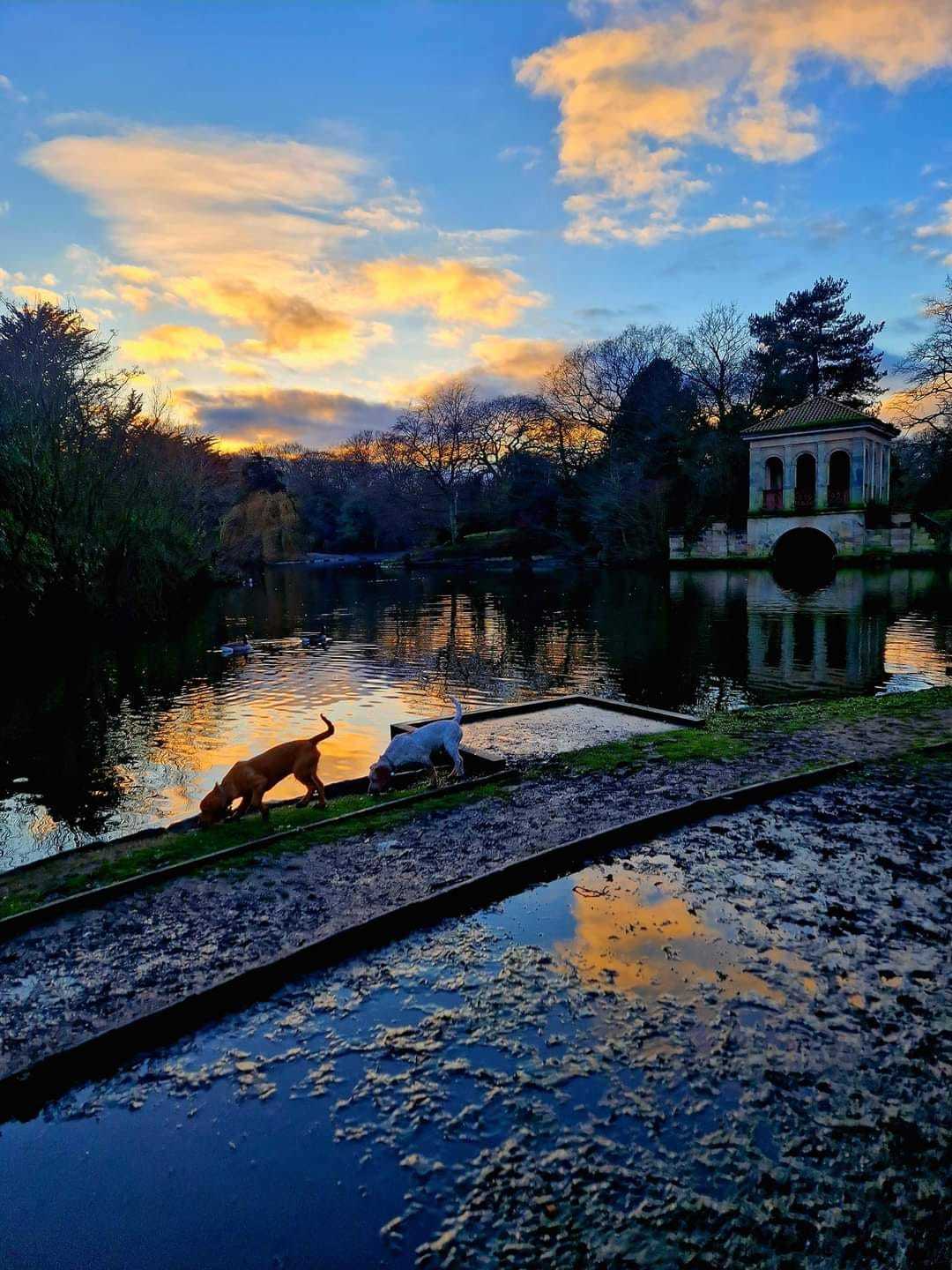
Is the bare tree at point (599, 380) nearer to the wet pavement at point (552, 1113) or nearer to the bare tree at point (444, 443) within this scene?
the bare tree at point (444, 443)

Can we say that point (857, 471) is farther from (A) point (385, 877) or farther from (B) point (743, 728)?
(A) point (385, 877)

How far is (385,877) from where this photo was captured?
253 inches

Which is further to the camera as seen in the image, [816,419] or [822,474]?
[816,419]

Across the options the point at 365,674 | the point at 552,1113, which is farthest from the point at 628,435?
the point at 552,1113

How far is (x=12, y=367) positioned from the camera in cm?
2516

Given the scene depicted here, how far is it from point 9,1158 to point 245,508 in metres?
91.4

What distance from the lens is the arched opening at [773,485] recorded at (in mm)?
56050

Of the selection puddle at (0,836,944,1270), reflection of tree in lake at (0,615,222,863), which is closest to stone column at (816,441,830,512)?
reflection of tree in lake at (0,615,222,863)

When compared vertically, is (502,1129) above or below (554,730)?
below

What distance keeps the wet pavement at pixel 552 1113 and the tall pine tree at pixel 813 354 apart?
66608mm

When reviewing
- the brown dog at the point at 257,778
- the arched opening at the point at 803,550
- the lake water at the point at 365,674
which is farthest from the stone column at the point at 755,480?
the brown dog at the point at 257,778

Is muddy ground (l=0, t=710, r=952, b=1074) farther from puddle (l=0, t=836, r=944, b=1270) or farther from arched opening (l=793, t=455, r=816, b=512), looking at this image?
arched opening (l=793, t=455, r=816, b=512)

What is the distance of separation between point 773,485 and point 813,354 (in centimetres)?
1611

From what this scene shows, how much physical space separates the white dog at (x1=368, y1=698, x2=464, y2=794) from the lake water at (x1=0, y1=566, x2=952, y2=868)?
242 centimetres
